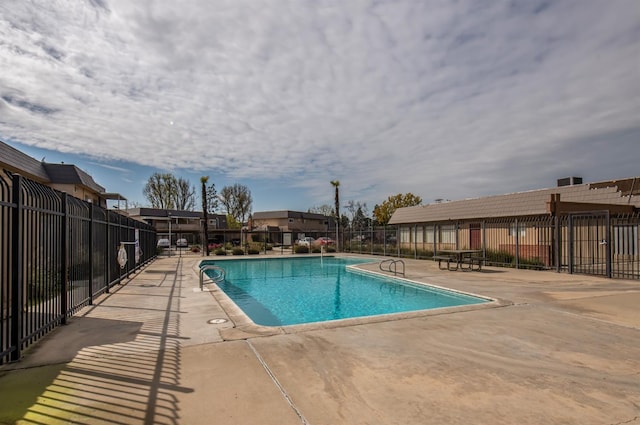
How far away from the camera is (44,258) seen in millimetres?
5348

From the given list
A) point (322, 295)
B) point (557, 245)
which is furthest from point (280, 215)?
point (557, 245)

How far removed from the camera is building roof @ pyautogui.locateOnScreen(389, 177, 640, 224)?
56.7ft

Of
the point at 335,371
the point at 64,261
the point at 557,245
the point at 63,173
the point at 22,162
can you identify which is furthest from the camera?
the point at 63,173

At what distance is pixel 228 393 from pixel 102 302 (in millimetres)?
6076

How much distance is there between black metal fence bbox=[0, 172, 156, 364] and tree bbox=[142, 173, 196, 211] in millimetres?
42909

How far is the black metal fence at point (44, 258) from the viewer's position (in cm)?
420

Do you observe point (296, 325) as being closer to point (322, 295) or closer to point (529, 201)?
point (322, 295)

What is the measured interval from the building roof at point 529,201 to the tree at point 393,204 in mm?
16276

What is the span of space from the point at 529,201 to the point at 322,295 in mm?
14200

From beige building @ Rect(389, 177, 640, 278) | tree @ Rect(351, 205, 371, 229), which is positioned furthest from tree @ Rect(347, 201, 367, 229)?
beige building @ Rect(389, 177, 640, 278)

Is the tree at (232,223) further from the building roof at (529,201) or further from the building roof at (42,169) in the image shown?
the building roof at (529,201)

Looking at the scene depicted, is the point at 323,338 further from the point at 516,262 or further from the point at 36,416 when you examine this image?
the point at 516,262

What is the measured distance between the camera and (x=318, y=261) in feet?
75.6

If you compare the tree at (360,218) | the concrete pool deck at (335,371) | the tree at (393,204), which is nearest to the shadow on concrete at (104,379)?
the concrete pool deck at (335,371)
